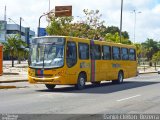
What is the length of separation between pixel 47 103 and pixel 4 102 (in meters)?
1.62

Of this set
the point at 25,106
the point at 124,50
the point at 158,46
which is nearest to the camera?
the point at 25,106

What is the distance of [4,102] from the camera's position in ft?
52.7

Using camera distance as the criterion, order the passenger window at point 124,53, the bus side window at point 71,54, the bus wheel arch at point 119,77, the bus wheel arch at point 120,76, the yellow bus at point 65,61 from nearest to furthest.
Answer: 1. the yellow bus at point 65,61
2. the bus side window at point 71,54
3. the bus wheel arch at point 119,77
4. the bus wheel arch at point 120,76
5. the passenger window at point 124,53

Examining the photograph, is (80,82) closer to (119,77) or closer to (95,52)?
(95,52)

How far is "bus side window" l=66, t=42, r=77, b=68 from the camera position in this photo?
22.2 m

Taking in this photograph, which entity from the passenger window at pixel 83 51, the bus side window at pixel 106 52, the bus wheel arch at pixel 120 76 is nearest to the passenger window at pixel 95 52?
the passenger window at pixel 83 51

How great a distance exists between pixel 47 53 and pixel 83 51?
8.46 feet

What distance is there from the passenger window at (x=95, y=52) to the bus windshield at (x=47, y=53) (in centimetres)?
335

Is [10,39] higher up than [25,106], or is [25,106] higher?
[10,39]

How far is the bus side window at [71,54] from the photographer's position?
72.8ft

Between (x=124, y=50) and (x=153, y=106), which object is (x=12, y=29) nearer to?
(x=124, y=50)

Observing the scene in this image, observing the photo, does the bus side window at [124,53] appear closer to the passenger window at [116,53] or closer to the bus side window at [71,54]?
the passenger window at [116,53]

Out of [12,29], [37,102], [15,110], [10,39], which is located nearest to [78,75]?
[37,102]

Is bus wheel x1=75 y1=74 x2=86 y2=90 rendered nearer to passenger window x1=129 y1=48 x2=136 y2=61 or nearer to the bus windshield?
the bus windshield
